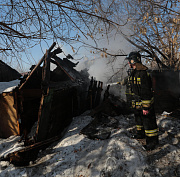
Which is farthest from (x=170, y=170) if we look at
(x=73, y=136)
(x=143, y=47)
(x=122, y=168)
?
(x=143, y=47)

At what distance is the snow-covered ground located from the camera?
7.75ft

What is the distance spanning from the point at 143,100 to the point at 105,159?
5.53ft

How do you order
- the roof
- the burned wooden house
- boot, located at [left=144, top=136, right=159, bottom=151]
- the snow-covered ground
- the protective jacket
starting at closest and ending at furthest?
the snow-covered ground → boot, located at [left=144, top=136, right=159, bottom=151] → the protective jacket → the burned wooden house → the roof

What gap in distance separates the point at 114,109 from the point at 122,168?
10.9ft

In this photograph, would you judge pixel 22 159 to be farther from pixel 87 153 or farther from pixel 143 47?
pixel 143 47

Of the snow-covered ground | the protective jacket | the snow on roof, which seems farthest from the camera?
the snow on roof

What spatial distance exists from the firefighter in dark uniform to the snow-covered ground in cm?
33

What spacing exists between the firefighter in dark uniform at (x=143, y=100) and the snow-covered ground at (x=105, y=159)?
329 millimetres

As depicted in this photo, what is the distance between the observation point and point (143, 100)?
311 cm

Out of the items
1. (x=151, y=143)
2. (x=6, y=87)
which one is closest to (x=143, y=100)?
(x=151, y=143)

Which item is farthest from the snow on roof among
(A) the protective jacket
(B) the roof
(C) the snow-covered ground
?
(B) the roof

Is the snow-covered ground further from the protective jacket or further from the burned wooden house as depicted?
the protective jacket

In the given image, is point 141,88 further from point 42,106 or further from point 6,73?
point 6,73

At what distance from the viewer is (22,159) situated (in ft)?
9.34
